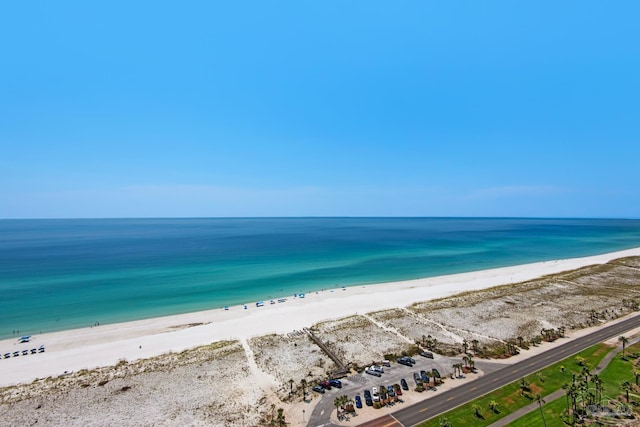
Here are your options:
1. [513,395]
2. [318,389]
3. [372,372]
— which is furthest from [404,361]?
[318,389]

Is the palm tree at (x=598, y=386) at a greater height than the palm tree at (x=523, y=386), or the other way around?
the palm tree at (x=598, y=386)

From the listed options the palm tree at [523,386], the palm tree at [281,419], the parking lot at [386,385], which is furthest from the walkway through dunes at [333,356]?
the palm tree at [523,386]

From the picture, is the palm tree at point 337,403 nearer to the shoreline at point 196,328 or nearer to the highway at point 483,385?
the highway at point 483,385

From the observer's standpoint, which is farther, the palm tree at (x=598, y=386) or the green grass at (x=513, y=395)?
the palm tree at (x=598, y=386)

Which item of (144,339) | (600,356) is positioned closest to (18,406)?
(144,339)

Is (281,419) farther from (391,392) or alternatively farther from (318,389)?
(391,392)
